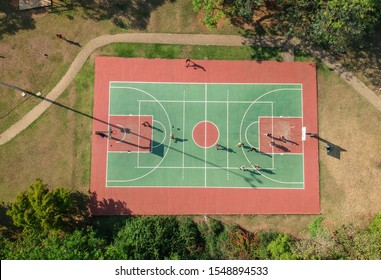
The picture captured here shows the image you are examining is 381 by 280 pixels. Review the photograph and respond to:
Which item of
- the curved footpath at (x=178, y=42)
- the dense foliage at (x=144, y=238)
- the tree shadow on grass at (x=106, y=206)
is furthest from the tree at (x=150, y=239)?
the curved footpath at (x=178, y=42)

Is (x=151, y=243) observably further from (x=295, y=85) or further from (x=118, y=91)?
(x=295, y=85)

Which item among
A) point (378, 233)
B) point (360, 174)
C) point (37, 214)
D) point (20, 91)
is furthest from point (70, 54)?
point (378, 233)

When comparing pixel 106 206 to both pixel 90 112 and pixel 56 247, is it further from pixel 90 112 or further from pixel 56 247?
pixel 90 112

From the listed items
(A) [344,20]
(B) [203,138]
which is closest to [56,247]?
(B) [203,138]

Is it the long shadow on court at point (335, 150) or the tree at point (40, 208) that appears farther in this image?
the long shadow on court at point (335, 150)

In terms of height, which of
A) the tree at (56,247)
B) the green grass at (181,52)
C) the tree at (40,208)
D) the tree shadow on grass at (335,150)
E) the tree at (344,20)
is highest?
the tree at (344,20)

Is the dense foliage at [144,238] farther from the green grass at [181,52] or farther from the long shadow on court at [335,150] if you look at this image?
the green grass at [181,52]

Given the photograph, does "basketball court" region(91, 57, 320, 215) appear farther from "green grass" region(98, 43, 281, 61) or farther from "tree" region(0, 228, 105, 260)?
"tree" region(0, 228, 105, 260)
